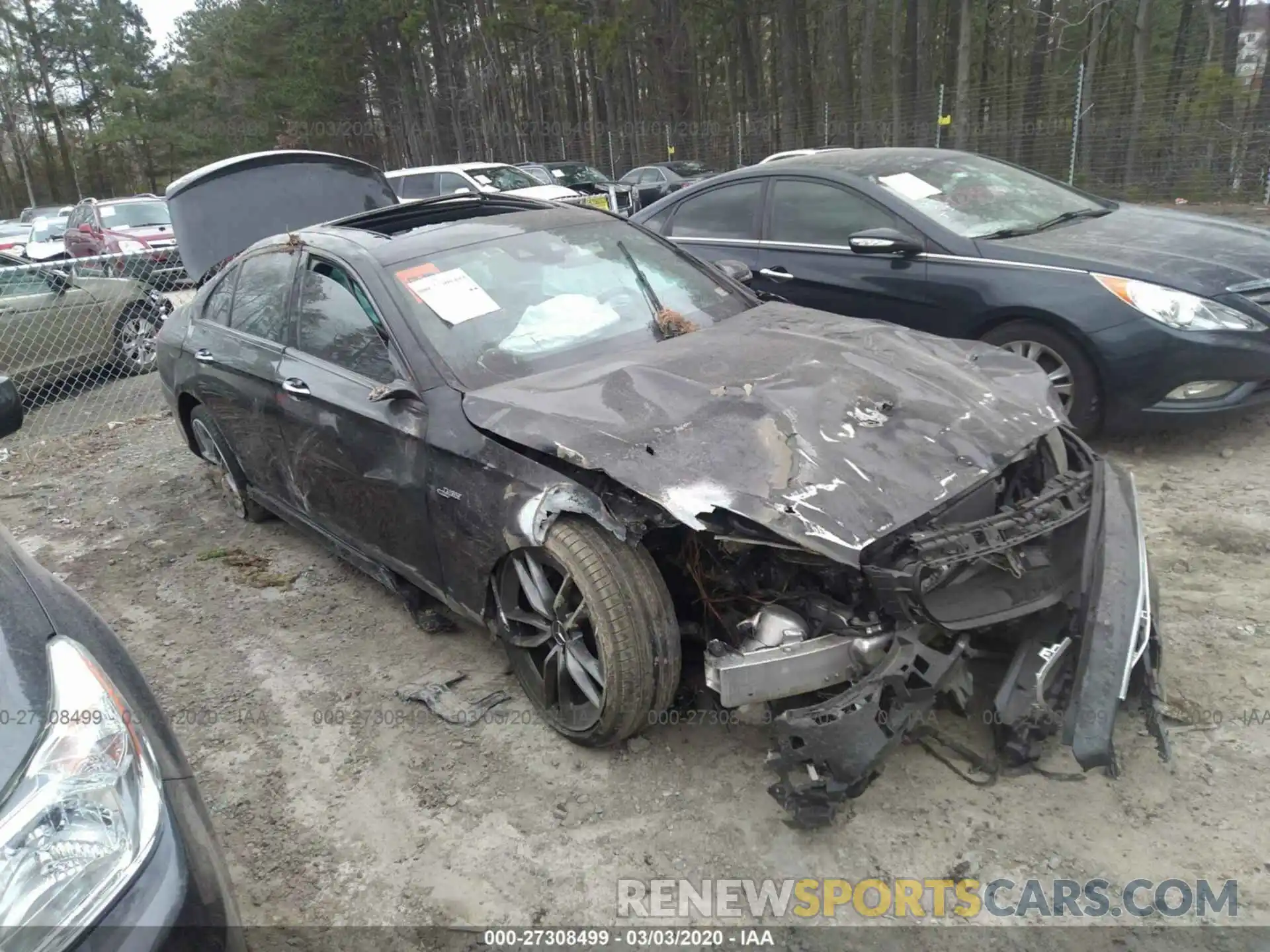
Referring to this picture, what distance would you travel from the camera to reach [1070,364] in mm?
4430

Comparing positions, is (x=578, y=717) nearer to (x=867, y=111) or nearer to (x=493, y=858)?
(x=493, y=858)

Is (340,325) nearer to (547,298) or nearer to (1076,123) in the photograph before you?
(547,298)

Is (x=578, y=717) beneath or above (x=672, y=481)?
beneath

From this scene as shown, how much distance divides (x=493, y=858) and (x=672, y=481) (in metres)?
1.21

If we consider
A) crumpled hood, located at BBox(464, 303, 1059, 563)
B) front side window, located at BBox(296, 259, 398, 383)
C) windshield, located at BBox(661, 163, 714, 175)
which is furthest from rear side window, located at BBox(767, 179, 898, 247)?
windshield, located at BBox(661, 163, 714, 175)

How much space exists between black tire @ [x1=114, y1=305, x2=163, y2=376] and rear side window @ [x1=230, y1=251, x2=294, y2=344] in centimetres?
501

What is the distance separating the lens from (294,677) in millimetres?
3475

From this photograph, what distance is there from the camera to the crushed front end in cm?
227

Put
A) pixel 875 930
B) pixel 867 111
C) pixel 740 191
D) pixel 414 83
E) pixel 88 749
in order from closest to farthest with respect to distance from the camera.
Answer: pixel 88 749, pixel 875 930, pixel 740 191, pixel 867 111, pixel 414 83

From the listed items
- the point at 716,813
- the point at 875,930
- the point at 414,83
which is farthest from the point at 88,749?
the point at 414,83

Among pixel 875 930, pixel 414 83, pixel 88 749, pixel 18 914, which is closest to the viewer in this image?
pixel 18 914

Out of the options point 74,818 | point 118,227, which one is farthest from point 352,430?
point 118,227

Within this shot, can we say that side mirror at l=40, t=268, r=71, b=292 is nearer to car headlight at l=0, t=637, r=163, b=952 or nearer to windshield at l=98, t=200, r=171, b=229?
windshield at l=98, t=200, r=171, b=229

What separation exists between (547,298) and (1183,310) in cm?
311
